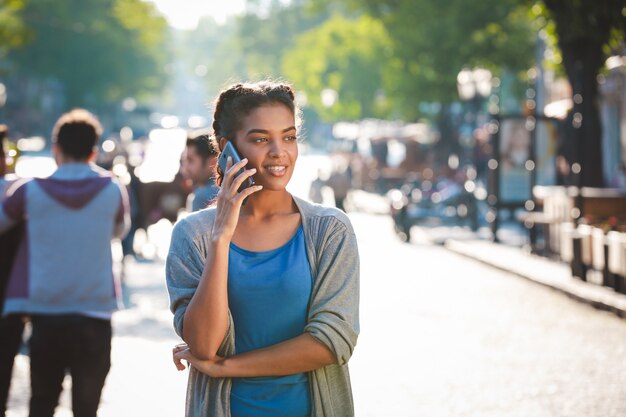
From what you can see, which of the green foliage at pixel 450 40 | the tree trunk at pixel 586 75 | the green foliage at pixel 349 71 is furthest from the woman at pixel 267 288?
the green foliage at pixel 349 71

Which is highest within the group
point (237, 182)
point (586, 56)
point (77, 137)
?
point (586, 56)

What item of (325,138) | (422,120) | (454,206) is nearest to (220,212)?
(454,206)

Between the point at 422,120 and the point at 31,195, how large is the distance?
5654 cm

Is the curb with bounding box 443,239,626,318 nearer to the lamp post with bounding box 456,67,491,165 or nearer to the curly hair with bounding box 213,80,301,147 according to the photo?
the curly hair with bounding box 213,80,301,147

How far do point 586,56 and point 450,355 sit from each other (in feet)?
38.3

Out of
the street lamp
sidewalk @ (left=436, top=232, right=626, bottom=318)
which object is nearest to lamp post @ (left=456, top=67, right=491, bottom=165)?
sidewalk @ (left=436, top=232, right=626, bottom=318)

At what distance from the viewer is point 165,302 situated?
1655 centimetres

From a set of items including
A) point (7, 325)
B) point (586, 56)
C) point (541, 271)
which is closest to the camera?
point (7, 325)

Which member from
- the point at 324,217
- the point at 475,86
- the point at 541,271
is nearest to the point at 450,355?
the point at 541,271

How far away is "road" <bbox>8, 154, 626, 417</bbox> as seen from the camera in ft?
31.5

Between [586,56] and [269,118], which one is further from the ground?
[586,56]

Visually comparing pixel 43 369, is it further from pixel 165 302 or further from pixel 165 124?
pixel 165 124

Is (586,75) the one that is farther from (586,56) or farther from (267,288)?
(267,288)

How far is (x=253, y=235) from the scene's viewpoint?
3.84m
